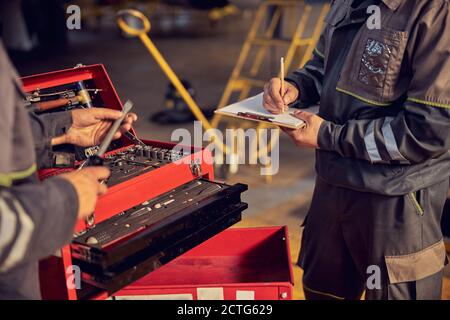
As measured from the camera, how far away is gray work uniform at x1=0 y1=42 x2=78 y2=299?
2.99 feet

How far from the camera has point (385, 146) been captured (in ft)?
5.00

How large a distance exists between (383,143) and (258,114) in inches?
15.8

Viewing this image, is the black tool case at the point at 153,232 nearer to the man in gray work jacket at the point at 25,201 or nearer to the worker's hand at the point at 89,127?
the man in gray work jacket at the point at 25,201

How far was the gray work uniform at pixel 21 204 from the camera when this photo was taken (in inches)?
35.9

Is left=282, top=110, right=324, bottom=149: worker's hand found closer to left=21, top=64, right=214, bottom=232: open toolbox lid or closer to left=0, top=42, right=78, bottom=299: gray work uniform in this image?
left=21, top=64, right=214, bottom=232: open toolbox lid

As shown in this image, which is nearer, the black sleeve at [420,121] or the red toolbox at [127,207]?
the red toolbox at [127,207]

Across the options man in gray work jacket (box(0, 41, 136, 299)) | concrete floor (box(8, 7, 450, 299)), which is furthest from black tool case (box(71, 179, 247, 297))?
concrete floor (box(8, 7, 450, 299))

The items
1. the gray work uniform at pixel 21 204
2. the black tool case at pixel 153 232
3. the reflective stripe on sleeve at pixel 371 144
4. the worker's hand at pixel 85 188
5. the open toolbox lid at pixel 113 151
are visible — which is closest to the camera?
the gray work uniform at pixel 21 204

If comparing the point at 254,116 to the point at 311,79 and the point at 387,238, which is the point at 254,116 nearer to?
the point at 311,79

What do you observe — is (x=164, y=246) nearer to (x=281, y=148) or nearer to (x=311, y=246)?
(x=311, y=246)

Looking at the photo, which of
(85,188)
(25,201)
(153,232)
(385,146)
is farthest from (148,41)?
(25,201)


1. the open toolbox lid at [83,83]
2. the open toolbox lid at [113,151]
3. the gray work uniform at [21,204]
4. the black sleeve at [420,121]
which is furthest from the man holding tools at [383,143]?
the gray work uniform at [21,204]

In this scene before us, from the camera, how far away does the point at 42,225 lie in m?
0.95

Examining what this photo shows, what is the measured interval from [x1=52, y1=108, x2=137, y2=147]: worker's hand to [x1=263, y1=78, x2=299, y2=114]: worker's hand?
0.49 m
